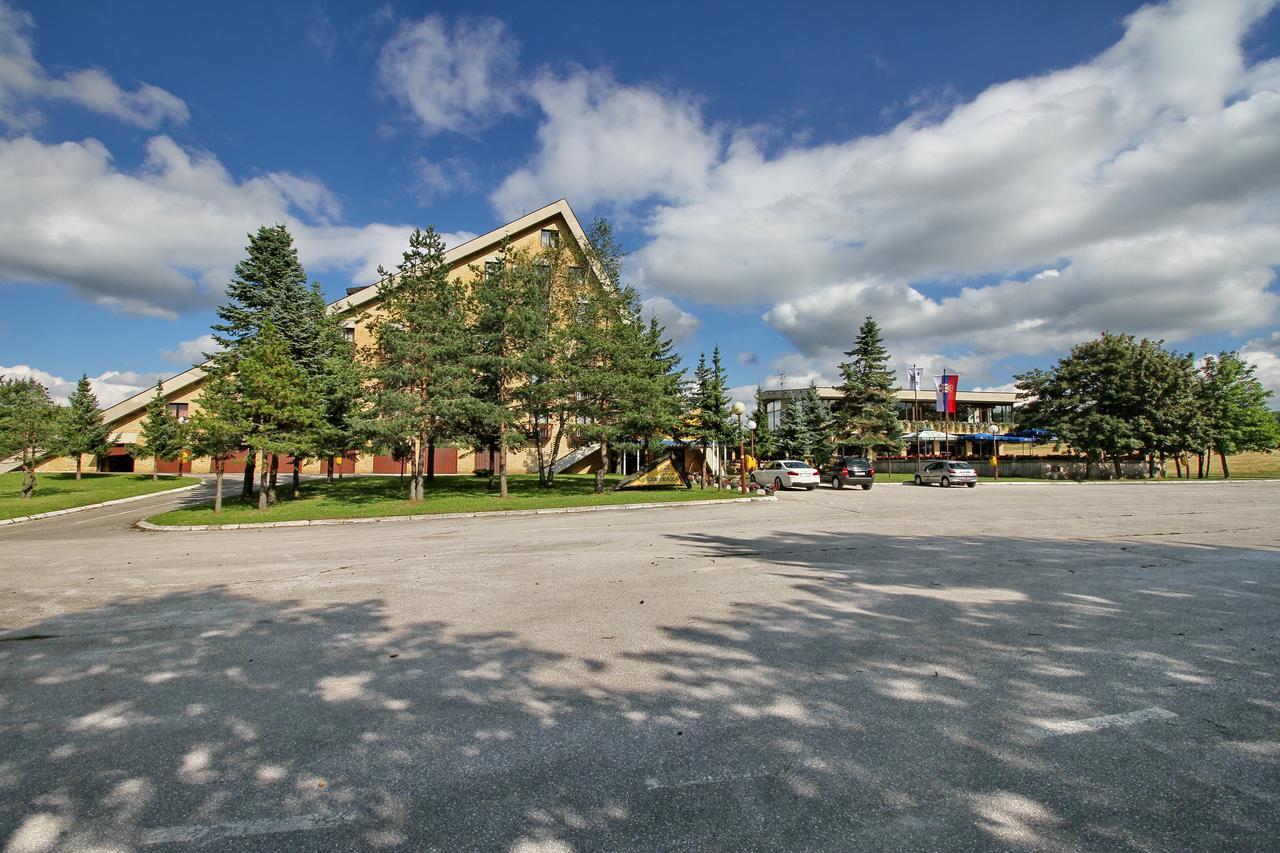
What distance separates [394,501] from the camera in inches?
874

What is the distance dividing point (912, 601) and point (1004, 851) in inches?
163

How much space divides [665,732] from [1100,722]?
2.44m

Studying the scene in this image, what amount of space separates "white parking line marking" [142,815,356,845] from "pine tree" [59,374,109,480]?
130 feet

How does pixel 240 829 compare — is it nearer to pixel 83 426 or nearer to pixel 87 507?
pixel 87 507

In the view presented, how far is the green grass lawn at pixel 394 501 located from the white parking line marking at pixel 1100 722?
663 inches

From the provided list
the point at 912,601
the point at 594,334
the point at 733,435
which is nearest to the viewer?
the point at 912,601

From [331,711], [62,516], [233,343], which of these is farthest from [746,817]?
[233,343]

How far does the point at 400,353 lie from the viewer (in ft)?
71.6

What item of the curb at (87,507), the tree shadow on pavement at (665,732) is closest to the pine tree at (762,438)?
the curb at (87,507)

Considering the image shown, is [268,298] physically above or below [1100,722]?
above

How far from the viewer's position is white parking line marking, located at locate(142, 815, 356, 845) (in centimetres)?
245

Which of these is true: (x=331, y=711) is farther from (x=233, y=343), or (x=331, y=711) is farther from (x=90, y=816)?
(x=233, y=343)

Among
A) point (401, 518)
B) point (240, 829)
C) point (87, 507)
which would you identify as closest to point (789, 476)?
point (401, 518)

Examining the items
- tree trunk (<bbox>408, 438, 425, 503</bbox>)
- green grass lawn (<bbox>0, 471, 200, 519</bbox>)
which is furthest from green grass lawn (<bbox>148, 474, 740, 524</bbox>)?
green grass lawn (<bbox>0, 471, 200, 519</bbox>)
